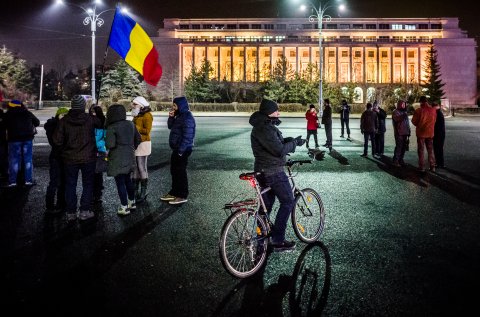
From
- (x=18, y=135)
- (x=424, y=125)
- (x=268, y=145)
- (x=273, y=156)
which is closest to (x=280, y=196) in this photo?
(x=273, y=156)

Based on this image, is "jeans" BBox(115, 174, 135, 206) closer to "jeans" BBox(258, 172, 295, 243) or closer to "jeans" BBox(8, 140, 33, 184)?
"jeans" BBox(258, 172, 295, 243)

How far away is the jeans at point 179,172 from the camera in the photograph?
27.1ft

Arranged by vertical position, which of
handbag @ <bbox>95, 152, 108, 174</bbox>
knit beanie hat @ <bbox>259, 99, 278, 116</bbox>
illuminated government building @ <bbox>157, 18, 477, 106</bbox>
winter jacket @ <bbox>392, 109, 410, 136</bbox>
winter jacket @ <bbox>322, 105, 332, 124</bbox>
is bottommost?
handbag @ <bbox>95, 152, 108, 174</bbox>

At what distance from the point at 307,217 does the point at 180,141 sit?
3.26 m

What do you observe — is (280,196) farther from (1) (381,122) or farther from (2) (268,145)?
(1) (381,122)

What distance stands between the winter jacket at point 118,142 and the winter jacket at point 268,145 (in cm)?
298

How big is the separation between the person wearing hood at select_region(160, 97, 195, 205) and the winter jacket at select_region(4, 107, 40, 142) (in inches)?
151

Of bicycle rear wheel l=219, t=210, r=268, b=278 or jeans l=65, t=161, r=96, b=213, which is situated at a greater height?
jeans l=65, t=161, r=96, b=213

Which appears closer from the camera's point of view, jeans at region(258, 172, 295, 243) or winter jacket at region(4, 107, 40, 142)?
jeans at region(258, 172, 295, 243)

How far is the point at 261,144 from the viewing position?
5031mm

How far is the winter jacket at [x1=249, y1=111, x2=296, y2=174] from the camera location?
16.3ft

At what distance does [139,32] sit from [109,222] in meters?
4.78

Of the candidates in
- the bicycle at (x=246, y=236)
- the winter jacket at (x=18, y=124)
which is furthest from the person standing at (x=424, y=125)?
the winter jacket at (x=18, y=124)

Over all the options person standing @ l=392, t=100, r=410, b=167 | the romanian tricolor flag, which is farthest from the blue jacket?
person standing @ l=392, t=100, r=410, b=167
